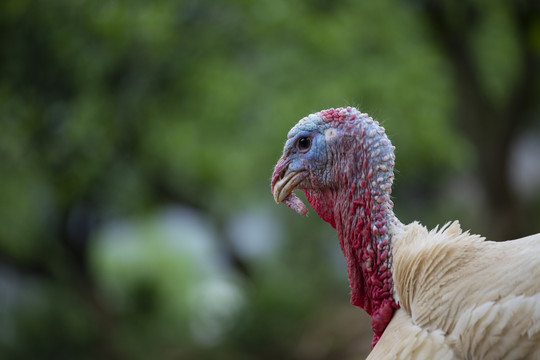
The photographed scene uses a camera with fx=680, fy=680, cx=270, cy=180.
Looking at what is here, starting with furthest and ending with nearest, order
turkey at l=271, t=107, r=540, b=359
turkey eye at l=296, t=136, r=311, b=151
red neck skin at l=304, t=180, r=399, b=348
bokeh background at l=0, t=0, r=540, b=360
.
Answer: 1. bokeh background at l=0, t=0, r=540, b=360
2. turkey eye at l=296, t=136, r=311, b=151
3. red neck skin at l=304, t=180, r=399, b=348
4. turkey at l=271, t=107, r=540, b=359

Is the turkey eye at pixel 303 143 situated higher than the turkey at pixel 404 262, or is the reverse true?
the turkey eye at pixel 303 143

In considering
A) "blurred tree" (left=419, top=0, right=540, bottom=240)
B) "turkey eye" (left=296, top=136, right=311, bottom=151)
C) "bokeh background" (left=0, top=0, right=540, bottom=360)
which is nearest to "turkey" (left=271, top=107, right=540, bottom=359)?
"turkey eye" (left=296, top=136, right=311, bottom=151)

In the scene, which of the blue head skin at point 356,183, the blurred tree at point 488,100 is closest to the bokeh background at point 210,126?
the blurred tree at point 488,100

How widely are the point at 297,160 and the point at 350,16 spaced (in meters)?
6.20

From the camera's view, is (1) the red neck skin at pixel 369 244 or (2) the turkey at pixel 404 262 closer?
(2) the turkey at pixel 404 262

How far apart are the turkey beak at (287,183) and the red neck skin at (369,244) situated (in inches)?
5.7

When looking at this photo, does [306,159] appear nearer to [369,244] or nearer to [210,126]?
[369,244]

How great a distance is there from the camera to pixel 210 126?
406 inches

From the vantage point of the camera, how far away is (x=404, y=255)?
2.29 m

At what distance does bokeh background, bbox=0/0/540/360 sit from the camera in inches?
321

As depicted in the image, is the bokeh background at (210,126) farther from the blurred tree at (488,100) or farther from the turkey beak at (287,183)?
the turkey beak at (287,183)

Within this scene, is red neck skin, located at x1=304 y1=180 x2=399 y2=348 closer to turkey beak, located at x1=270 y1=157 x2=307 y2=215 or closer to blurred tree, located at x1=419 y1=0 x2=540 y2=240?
turkey beak, located at x1=270 y1=157 x2=307 y2=215

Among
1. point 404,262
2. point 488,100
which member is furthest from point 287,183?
point 488,100

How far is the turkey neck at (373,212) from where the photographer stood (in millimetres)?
2400
